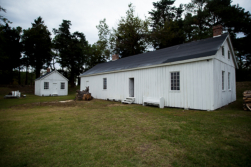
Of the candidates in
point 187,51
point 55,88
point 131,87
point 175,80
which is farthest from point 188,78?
point 55,88

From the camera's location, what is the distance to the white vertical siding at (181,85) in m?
8.35

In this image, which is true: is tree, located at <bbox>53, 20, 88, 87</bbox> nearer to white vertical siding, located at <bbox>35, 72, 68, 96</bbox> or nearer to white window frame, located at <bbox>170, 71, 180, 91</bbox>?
white vertical siding, located at <bbox>35, 72, 68, 96</bbox>

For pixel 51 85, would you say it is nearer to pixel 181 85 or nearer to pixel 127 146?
pixel 181 85

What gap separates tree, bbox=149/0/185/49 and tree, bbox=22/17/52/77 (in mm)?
27507

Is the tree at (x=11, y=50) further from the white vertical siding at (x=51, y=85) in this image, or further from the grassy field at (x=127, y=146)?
the grassy field at (x=127, y=146)

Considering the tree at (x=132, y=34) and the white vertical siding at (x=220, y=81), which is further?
the tree at (x=132, y=34)

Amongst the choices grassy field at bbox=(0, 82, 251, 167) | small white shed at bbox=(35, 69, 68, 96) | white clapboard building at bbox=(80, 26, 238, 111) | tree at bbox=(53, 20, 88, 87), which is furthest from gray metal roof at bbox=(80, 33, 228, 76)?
tree at bbox=(53, 20, 88, 87)

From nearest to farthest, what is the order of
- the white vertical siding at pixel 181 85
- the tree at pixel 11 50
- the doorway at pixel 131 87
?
the white vertical siding at pixel 181 85 < the doorway at pixel 131 87 < the tree at pixel 11 50

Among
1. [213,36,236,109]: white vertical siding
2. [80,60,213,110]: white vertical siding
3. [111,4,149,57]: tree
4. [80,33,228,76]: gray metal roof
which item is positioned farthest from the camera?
[111,4,149,57]: tree

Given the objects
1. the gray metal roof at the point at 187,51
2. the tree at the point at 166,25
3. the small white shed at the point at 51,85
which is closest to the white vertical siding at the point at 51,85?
the small white shed at the point at 51,85

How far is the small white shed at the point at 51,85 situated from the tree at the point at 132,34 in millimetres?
14240

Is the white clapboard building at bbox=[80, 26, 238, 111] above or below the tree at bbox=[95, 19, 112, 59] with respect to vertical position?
below

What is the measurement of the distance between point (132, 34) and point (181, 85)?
76.5ft

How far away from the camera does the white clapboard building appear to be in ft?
27.5
